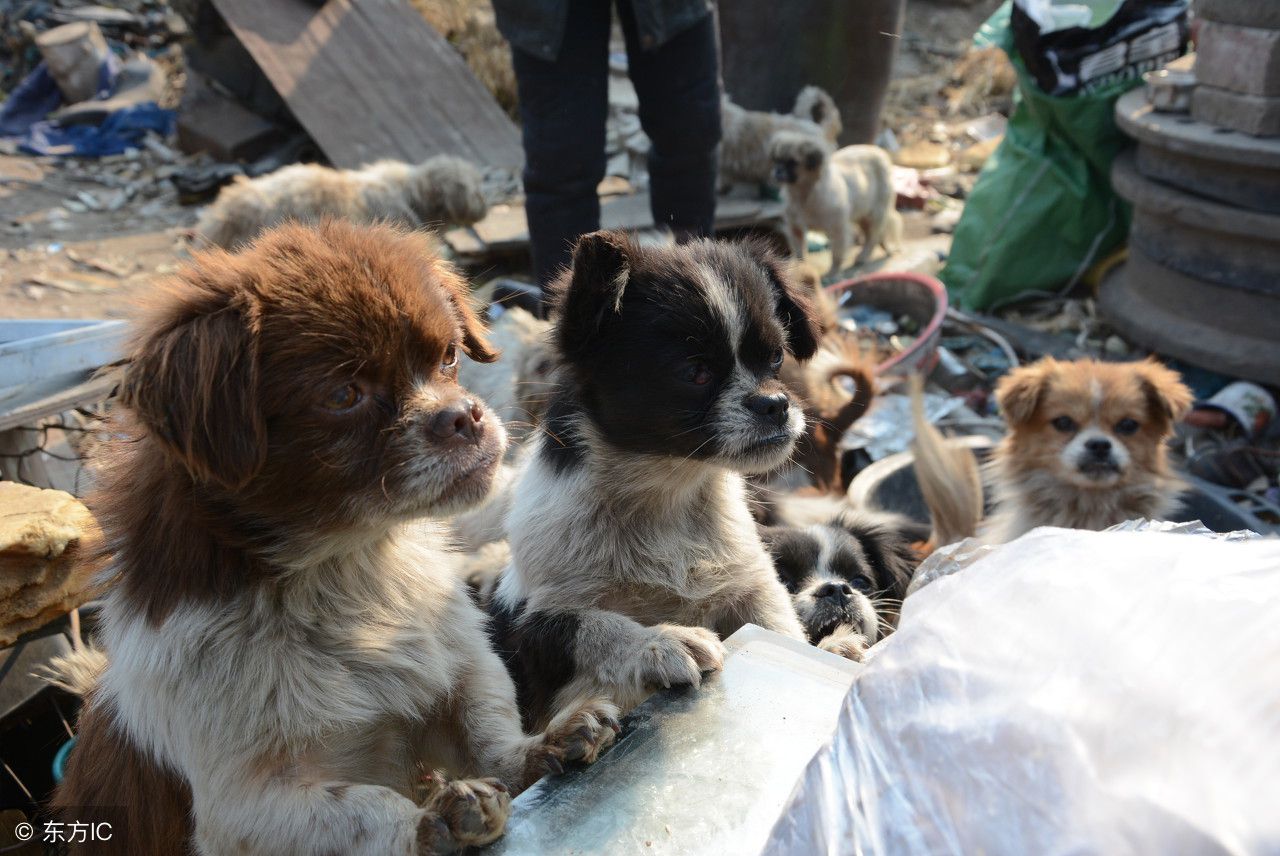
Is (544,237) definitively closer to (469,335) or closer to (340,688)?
(469,335)

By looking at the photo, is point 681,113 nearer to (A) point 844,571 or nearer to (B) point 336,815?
(A) point 844,571

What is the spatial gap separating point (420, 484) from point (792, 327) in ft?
4.46

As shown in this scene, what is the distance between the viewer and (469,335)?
234 cm

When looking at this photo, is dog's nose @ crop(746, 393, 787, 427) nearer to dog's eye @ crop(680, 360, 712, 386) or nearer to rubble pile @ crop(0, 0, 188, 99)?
dog's eye @ crop(680, 360, 712, 386)

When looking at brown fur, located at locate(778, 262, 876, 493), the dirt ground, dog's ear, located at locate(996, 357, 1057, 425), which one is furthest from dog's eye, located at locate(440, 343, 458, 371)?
the dirt ground

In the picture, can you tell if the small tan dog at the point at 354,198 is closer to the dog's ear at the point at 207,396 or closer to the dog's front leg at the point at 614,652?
the dog's front leg at the point at 614,652

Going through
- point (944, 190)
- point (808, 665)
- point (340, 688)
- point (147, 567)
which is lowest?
point (944, 190)

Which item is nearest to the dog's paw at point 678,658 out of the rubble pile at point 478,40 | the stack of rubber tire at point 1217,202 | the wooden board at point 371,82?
the stack of rubber tire at point 1217,202

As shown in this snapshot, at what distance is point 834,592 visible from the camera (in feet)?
10.3

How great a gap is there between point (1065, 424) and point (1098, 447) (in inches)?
7.6

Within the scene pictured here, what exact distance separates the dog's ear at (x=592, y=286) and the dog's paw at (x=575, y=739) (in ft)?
3.34

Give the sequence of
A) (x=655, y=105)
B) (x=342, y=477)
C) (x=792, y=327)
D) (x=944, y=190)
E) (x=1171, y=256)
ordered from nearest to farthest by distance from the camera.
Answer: (x=342, y=477) → (x=792, y=327) → (x=655, y=105) → (x=1171, y=256) → (x=944, y=190)

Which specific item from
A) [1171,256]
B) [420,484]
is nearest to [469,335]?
[420,484]

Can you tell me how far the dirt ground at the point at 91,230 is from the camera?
7801mm
